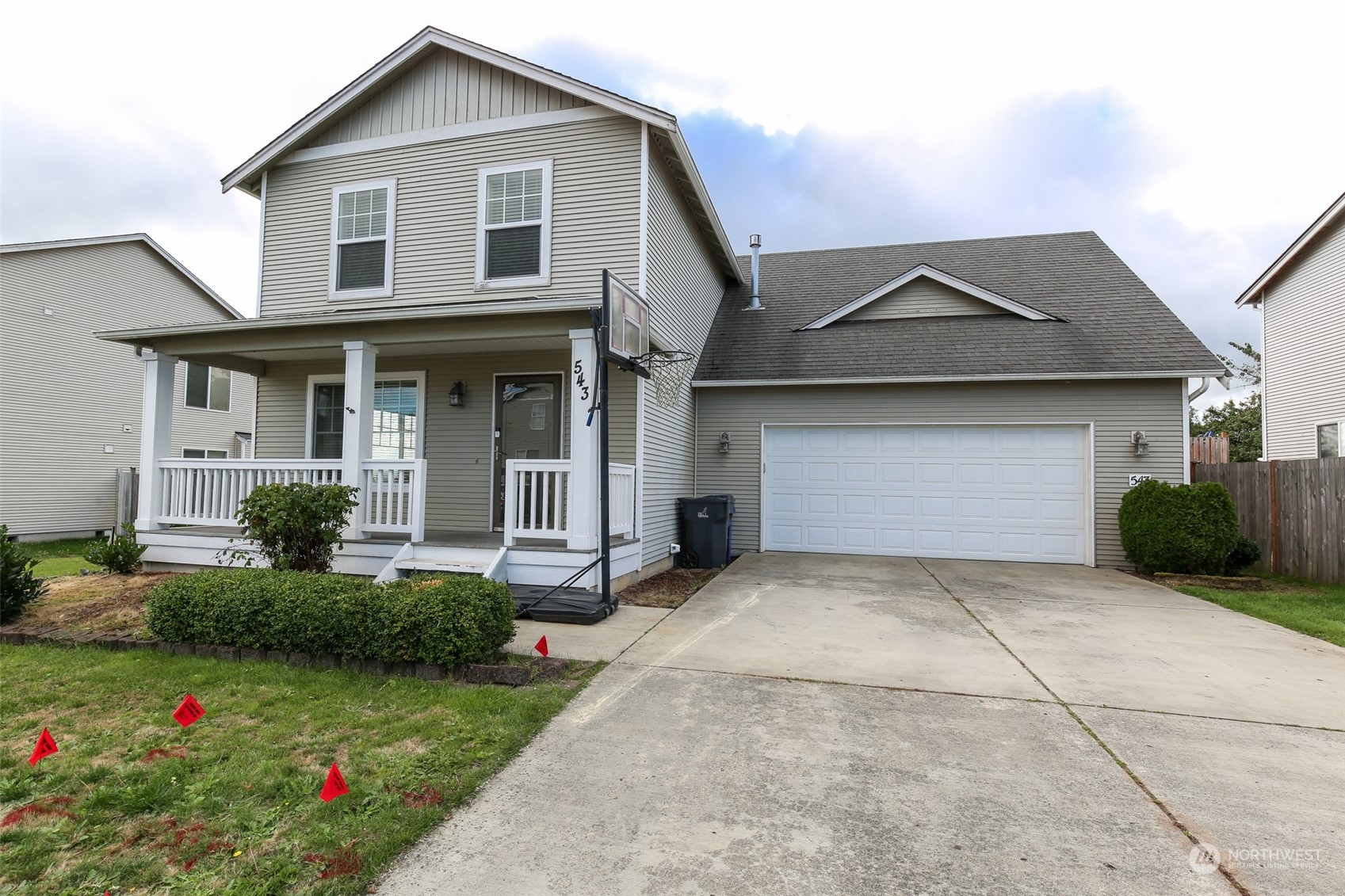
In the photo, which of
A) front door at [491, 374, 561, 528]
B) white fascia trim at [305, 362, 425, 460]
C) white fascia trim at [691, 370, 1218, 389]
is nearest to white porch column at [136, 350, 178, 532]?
white fascia trim at [305, 362, 425, 460]

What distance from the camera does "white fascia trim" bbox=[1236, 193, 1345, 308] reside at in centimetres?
1151

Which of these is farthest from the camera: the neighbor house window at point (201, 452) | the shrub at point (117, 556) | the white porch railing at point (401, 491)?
the neighbor house window at point (201, 452)

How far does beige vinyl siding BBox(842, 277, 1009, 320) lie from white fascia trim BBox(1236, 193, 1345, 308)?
643 cm

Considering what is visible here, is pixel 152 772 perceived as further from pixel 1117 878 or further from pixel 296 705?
pixel 1117 878

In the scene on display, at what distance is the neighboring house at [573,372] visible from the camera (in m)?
7.56

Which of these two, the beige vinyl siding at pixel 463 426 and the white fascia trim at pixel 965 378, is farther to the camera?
the white fascia trim at pixel 965 378

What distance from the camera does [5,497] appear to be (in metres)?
12.1

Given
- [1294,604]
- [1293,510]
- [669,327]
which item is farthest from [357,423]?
[1293,510]

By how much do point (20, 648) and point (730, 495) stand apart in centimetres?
813

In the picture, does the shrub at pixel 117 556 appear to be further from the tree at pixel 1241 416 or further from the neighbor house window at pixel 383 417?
the tree at pixel 1241 416

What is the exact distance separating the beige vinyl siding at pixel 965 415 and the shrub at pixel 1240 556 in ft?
3.96

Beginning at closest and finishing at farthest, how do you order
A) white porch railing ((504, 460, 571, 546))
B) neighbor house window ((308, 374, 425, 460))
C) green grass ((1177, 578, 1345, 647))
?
green grass ((1177, 578, 1345, 647)) → white porch railing ((504, 460, 571, 546)) → neighbor house window ((308, 374, 425, 460))

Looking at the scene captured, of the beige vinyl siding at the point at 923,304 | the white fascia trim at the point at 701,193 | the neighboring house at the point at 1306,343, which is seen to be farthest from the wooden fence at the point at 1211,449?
the white fascia trim at the point at 701,193

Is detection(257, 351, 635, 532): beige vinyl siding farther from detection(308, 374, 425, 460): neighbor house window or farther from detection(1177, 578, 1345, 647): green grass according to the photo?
detection(1177, 578, 1345, 647): green grass
